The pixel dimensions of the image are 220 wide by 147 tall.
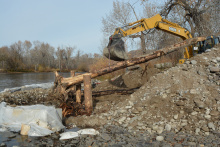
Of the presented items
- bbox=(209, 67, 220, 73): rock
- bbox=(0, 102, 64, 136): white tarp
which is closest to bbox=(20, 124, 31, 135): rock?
bbox=(0, 102, 64, 136): white tarp

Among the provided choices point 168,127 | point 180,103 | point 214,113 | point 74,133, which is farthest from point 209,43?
point 74,133

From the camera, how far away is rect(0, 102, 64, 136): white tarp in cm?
473

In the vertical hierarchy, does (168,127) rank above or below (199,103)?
below

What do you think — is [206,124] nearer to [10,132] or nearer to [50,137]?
[50,137]

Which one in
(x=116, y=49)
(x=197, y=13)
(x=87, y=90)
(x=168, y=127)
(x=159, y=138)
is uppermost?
(x=197, y=13)

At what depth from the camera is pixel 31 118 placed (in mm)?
4848

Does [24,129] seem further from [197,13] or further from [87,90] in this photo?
[197,13]

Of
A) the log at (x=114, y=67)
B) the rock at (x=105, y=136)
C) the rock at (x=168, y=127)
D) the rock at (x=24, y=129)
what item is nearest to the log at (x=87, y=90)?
the log at (x=114, y=67)

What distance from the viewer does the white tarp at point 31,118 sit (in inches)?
186

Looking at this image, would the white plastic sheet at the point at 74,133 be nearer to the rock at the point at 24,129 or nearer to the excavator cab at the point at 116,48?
the rock at the point at 24,129

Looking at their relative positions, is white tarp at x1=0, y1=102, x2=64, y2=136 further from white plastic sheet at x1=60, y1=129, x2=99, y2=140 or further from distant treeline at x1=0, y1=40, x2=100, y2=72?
distant treeline at x1=0, y1=40, x2=100, y2=72

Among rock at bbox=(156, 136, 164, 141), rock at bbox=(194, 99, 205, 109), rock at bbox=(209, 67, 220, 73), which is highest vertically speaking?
rock at bbox=(209, 67, 220, 73)

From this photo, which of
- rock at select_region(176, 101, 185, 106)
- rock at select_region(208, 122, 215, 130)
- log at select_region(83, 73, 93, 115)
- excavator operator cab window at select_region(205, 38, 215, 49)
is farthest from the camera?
excavator operator cab window at select_region(205, 38, 215, 49)

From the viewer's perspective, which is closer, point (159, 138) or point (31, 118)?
point (159, 138)
